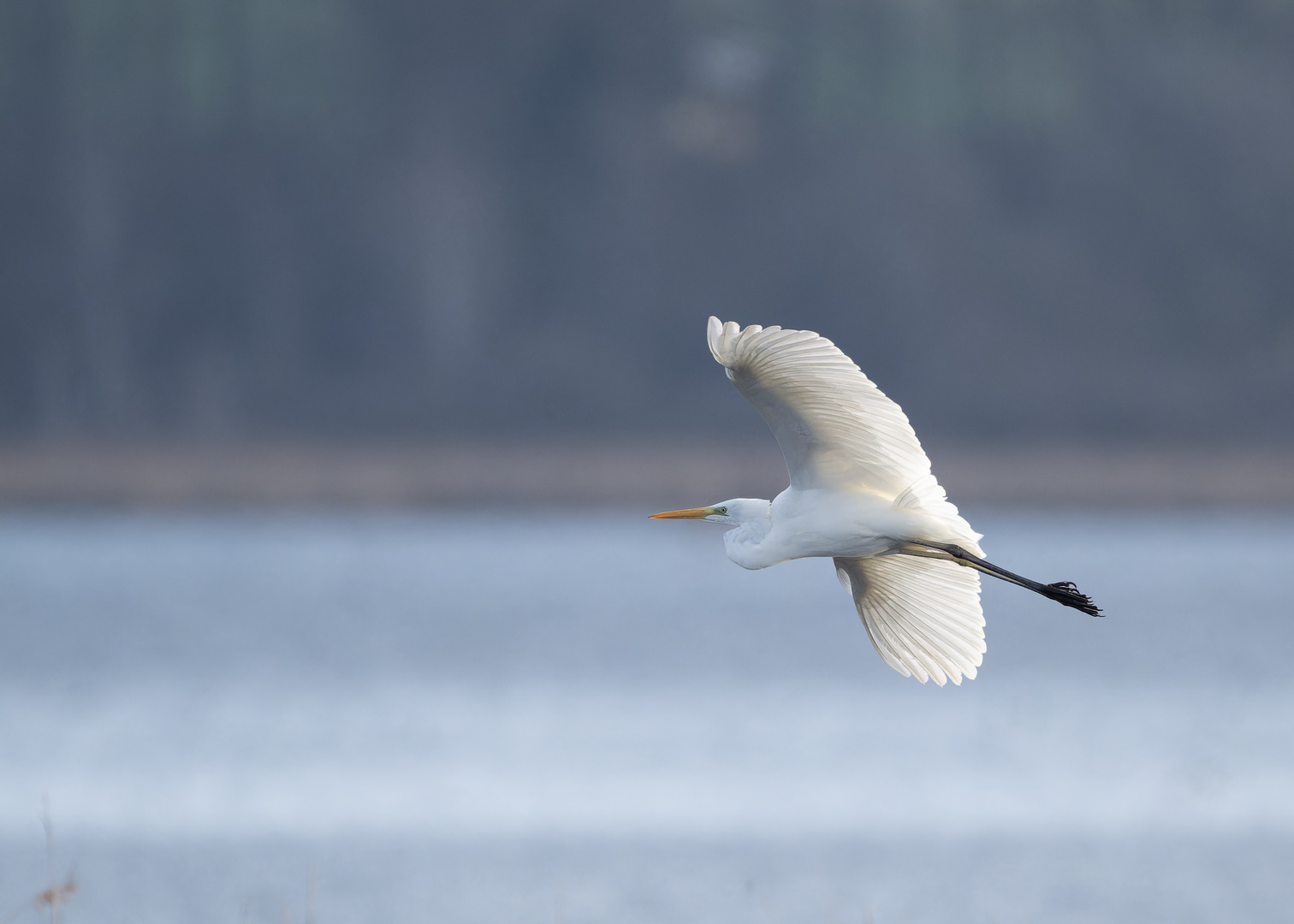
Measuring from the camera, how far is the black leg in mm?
5508

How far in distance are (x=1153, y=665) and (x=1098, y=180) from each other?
82.1ft

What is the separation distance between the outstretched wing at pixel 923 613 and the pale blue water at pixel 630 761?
2195 mm

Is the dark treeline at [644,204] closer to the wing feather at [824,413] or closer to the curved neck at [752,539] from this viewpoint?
the curved neck at [752,539]

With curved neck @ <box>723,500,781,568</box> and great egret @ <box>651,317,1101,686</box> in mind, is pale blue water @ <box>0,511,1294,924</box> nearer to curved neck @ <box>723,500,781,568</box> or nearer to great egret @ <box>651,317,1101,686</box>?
curved neck @ <box>723,500,781,568</box>

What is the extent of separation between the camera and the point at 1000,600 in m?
22.1

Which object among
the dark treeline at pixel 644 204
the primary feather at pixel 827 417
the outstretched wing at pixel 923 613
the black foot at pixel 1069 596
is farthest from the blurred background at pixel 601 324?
the primary feather at pixel 827 417

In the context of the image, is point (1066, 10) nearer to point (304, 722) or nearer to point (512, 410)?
point (512, 410)

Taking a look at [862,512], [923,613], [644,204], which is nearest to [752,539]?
[862,512]

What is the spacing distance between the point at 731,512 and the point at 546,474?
86.1 ft

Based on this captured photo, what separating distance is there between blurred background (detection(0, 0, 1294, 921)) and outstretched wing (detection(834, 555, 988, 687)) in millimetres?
8553

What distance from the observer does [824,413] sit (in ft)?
17.6

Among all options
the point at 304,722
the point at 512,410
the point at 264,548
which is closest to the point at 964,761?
the point at 304,722

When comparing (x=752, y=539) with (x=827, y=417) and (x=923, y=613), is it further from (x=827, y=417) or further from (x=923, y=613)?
(x=923, y=613)

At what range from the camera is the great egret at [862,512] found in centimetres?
517
